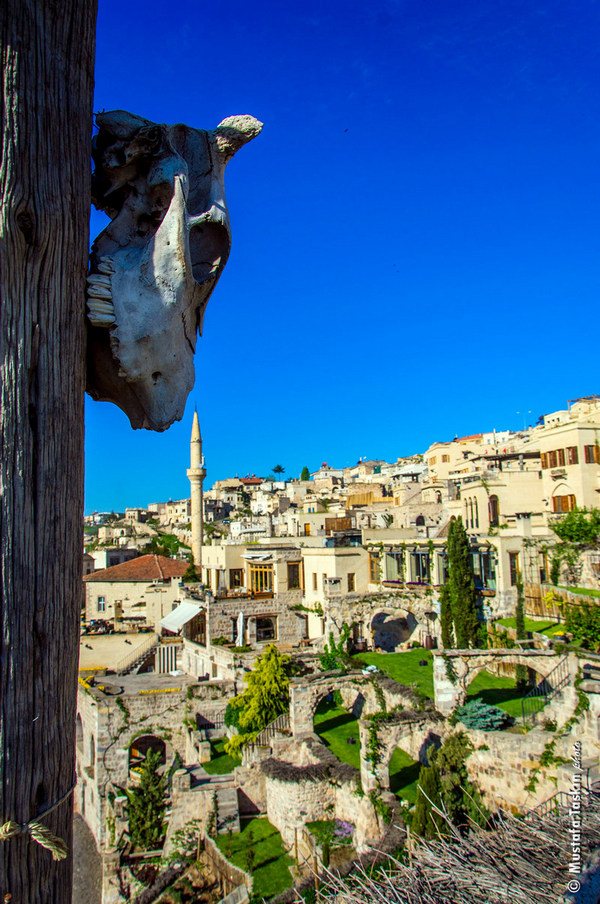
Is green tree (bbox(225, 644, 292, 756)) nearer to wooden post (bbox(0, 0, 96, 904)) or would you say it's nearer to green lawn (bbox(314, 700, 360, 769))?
green lawn (bbox(314, 700, 360, 769))

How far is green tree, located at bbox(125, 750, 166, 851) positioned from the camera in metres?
16.7

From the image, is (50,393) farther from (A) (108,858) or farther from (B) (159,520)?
(B) (159,520)

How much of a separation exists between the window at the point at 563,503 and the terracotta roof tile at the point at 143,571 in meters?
22.7

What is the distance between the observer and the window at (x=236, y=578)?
103ft

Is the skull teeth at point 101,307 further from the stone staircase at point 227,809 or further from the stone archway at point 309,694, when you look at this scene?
the stone archway at point 309,694

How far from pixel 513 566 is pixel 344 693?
24.5 feet

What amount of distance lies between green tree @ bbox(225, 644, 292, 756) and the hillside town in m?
0.07

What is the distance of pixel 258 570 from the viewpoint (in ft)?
97.2

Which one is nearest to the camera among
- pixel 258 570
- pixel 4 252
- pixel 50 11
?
pixel 4 252

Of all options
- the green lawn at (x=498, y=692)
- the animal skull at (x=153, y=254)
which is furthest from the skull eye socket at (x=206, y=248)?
the green lawn at (x=498, y=692)

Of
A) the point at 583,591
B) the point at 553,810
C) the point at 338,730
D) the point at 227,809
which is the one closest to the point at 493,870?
the point at 553,810

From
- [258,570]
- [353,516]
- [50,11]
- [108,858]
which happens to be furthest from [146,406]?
[353,516]

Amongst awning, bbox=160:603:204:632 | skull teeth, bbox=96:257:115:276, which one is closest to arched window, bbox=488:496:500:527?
awning, bbox=160:603:204:632

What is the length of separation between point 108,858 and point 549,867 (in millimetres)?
16100
